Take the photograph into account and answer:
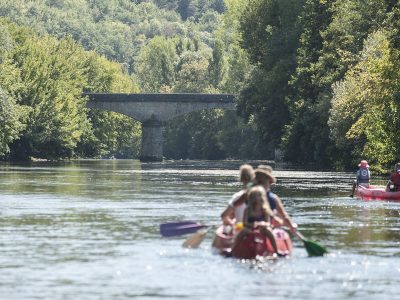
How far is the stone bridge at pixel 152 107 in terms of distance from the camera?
551 feet

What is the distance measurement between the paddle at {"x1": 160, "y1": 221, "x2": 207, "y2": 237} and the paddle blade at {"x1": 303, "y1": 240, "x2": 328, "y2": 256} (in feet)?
13.1

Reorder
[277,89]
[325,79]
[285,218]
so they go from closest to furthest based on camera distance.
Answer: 1. [285,218]
2. [325,79]
3. [277,89]

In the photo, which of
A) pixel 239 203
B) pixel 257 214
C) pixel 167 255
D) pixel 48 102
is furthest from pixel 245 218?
pixel 48 102

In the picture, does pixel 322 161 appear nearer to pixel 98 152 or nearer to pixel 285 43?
pixel 285 43

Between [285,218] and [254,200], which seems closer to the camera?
[254,200]

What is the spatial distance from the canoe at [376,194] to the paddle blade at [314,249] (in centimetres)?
2451

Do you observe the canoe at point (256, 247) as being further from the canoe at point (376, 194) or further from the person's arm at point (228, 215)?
the canoe at point (376, 194)

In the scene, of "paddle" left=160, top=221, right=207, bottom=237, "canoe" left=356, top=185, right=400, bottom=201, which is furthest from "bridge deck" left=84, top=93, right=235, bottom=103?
"paddle" left=160, top=221, right=207, bottom=237

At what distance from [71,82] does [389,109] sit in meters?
84.3

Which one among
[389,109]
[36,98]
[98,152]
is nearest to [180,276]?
[389,109]

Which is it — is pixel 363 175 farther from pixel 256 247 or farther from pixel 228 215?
pixel 256 247

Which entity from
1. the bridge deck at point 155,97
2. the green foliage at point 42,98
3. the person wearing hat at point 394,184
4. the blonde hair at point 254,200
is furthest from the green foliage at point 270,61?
the blonde hair at point 254,200

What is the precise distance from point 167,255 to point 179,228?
263cm

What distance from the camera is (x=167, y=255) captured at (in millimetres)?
31828
